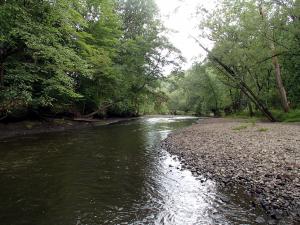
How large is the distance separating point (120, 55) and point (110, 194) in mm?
36430

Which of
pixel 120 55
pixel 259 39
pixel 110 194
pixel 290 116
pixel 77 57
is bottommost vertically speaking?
pixel 110 194

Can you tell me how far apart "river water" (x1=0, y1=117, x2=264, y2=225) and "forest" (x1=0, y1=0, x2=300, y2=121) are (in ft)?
29.8

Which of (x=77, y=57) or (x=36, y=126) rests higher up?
(x=77, y=57)

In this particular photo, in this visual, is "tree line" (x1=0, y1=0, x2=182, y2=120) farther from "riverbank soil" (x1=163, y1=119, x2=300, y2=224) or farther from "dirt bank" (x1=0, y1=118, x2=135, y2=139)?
"riverbank soil" (x1=163, y1=119, x2=300, y2=224)

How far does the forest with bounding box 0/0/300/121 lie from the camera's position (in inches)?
713

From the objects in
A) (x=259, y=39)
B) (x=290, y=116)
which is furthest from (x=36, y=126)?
(x=290, y=116)

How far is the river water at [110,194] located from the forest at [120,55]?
9.08 metres

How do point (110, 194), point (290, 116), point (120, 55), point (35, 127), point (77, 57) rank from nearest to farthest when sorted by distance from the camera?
point (110, 194)
point (77, 57)
point (35, 127)
point (290, 116)
point (120, 55)

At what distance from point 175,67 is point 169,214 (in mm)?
38828

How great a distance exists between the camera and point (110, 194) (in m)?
7.67

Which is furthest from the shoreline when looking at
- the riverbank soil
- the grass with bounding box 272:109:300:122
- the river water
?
the grass with bounding box 272:109:300:122

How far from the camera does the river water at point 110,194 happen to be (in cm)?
609

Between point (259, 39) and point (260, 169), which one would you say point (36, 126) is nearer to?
point (260, 169)

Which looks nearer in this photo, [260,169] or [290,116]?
[260,169]
